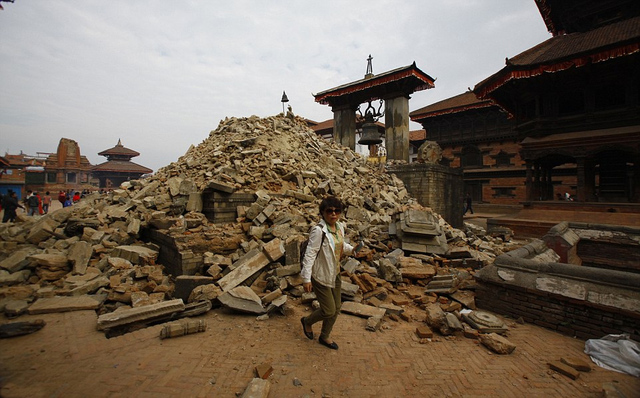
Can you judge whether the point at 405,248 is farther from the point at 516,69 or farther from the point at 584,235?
the point at 516,69

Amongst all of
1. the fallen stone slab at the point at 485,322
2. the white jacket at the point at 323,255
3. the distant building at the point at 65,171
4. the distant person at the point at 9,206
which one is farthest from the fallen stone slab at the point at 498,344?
the distant building at the point at 65,171

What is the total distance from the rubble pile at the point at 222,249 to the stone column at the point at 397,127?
6.38 metres

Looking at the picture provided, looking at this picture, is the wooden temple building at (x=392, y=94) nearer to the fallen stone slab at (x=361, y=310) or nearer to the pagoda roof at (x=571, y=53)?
the pagoda roof at (x=571, y=53)

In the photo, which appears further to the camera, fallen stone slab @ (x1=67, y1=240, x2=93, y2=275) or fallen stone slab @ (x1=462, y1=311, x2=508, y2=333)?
fallen stone slab @ (x1=67, y1=240, x2=93, y2=275)

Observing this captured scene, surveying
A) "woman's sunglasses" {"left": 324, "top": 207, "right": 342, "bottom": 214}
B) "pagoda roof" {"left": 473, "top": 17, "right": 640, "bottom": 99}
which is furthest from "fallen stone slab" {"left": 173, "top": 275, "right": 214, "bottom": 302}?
"pagoda roof" {"left": 473, "top": 17, "right": 640, "bottom": 99}

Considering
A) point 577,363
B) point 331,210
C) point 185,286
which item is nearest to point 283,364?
point 331,210

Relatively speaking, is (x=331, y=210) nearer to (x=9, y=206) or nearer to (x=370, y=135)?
(x=370, y=135)

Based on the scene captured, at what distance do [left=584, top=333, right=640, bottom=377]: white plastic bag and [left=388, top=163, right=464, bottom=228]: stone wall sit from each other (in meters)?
8.26

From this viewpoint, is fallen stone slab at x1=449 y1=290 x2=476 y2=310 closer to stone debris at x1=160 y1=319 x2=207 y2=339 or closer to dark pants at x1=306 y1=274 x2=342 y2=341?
dark pants at x1=306 y1=274 x2=342 y2=341

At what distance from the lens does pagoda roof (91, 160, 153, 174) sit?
1393 inches

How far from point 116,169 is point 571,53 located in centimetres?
4337

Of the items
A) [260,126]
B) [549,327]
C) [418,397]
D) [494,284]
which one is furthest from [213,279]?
[260,126]

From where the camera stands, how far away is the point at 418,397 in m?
2.63

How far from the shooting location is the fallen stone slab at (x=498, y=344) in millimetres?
3312
